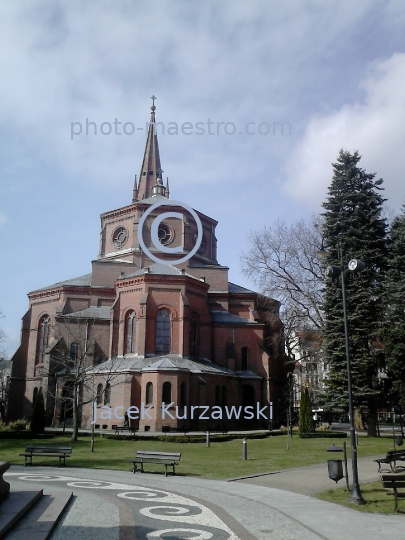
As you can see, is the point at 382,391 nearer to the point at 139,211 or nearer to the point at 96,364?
the point at 96,364

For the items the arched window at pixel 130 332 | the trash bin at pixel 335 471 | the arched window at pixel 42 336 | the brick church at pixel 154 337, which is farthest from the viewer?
the arched window at pixel 42 336

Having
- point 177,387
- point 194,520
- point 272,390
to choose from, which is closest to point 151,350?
point 177,387

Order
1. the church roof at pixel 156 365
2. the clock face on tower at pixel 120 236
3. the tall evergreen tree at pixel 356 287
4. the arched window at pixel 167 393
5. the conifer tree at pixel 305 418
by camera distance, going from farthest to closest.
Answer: the clock face on tower at pixel 120 236
the church roof at pixel 156 365
the arched window at pixel 167 393
the conifer tree at pixel 305 418
the tall evergreen tree at pixel 356 287

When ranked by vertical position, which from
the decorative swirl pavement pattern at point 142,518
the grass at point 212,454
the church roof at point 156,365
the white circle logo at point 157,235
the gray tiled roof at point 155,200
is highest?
the gray tiled roof at point 155,200

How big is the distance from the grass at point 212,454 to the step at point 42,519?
6352 millimetres

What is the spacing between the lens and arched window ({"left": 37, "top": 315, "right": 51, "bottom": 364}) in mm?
45312

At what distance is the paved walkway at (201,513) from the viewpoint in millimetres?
8242

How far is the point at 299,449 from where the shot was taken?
24812mm

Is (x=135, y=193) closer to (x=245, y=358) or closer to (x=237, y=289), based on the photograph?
(x=237, y=289)

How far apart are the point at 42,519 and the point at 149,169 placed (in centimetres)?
5145

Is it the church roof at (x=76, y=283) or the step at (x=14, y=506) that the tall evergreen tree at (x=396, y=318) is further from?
the church roof at (x=76, y=283)

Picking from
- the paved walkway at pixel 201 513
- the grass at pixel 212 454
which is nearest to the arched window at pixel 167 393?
the grass at pixel 212 454

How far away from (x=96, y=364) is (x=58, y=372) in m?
3.77

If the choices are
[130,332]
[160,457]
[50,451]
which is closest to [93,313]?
[130,332]
